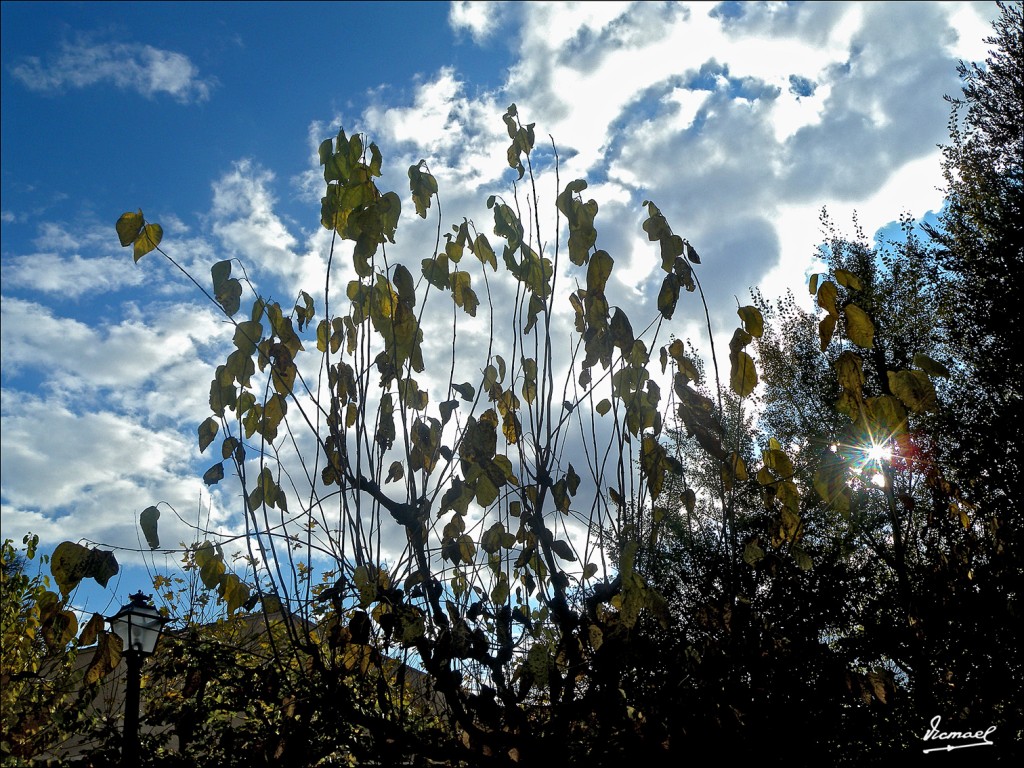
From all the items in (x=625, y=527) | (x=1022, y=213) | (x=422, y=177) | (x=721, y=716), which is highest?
(x=1022, y=213)

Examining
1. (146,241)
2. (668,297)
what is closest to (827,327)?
(668,297)

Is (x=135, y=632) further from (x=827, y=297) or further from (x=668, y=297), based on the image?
(x=827, y=297)

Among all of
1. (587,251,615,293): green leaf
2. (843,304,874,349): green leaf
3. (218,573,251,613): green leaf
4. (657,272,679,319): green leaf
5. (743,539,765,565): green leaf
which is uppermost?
(587,251,615,293): green leaf

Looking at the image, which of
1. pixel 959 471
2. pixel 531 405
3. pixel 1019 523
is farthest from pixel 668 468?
pixel 959 471

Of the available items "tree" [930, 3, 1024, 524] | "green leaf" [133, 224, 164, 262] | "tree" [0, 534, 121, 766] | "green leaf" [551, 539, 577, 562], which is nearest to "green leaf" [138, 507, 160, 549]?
"tree" [0, 534, 121, 766]

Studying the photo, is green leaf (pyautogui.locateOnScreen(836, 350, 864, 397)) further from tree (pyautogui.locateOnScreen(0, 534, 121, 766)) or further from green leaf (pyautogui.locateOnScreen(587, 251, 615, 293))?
tree (pyautogui.locateOnScreen(0, 534, 121, 766))

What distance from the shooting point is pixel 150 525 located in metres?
1.93

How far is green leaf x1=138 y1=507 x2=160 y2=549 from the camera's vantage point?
1917mm

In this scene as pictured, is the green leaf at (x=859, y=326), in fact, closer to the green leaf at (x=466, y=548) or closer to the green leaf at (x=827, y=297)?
the green leaf at (x=827, y=297)

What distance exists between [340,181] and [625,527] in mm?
1206

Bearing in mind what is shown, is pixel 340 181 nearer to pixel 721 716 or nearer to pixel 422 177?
pixel 422 177

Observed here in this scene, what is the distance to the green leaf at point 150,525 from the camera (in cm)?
192

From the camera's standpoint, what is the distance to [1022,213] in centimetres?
996

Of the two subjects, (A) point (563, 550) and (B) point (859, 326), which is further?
(A) point (563, 550)
